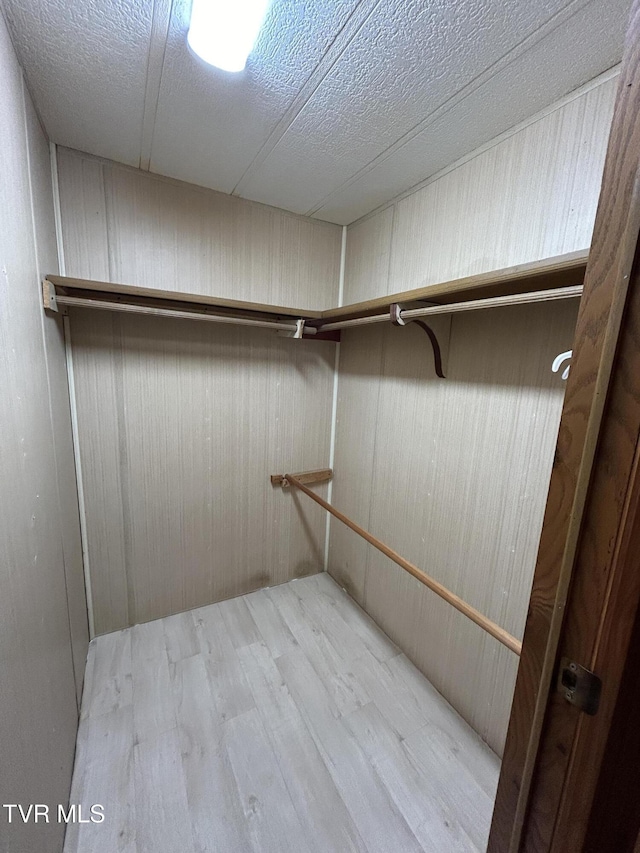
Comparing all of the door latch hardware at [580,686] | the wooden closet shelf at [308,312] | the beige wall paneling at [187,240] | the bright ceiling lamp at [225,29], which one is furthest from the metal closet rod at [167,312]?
the door latch hardware at [580,686]

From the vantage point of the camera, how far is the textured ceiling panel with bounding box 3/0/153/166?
2.88 ft

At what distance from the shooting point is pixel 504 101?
3.66 ft

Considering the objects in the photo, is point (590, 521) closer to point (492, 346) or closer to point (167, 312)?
point (492, 346)

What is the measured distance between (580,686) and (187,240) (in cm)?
209

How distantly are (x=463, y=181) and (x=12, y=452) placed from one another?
5.79 feet

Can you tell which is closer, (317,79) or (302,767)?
(317,79)

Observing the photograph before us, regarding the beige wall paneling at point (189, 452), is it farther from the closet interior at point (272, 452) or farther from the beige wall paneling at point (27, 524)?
the beige wall paneling at point (27, 524)

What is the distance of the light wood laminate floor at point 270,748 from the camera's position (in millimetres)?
1135

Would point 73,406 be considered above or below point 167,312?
below

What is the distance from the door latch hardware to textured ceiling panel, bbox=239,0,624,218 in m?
1.39

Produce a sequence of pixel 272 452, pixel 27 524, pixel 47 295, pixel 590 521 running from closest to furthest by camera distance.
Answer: pixel 590 521 < pixel 27 524 < pixel 47 295 < pixel 272 452

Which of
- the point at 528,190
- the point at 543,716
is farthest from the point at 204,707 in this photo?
the point at 528,190

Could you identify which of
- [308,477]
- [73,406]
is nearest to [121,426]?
[73,406]

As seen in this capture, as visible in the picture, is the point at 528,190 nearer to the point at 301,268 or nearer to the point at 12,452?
the point at 301,268
